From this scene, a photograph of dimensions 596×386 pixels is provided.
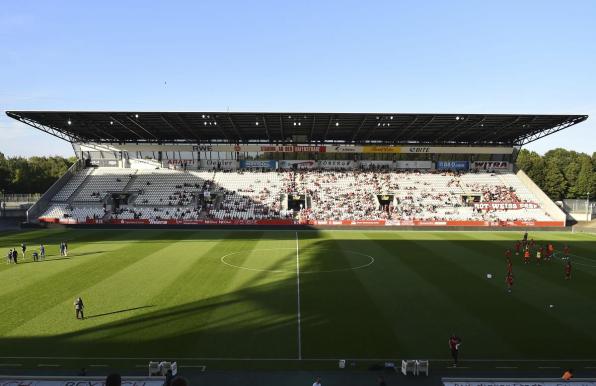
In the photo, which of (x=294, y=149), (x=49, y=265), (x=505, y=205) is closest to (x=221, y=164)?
(x=294, y=149)

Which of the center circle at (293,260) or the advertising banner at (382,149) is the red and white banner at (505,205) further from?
the center circle at (293,260)

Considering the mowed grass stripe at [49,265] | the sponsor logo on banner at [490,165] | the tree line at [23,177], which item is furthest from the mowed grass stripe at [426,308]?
the tree line at [23,177]

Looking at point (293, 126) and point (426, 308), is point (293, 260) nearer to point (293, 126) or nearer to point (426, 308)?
point (426, 308)

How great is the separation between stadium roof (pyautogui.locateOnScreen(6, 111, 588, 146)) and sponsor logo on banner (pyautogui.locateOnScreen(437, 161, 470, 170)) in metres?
3.80

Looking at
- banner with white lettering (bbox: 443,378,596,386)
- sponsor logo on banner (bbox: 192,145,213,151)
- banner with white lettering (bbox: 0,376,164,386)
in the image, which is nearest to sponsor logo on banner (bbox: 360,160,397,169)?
sponsor logo on banner (bbox: 192,145,213,151)

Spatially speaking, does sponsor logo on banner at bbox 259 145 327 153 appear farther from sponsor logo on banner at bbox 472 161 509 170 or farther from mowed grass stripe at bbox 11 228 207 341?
mowed grass stripe at bbox 11 228 207 341

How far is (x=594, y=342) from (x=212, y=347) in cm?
1640

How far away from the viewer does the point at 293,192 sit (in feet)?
217

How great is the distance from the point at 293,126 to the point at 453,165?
31.9 metres

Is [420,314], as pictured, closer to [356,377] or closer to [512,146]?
[356,377]

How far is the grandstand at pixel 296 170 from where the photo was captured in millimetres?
58375

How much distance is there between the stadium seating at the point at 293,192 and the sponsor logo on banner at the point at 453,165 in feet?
4.41

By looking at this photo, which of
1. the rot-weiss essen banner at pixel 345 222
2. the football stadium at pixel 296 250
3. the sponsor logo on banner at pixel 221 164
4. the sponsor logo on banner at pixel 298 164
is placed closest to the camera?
the football stadium at pixel 296 250

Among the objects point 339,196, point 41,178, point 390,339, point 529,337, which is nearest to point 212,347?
point 390,339
